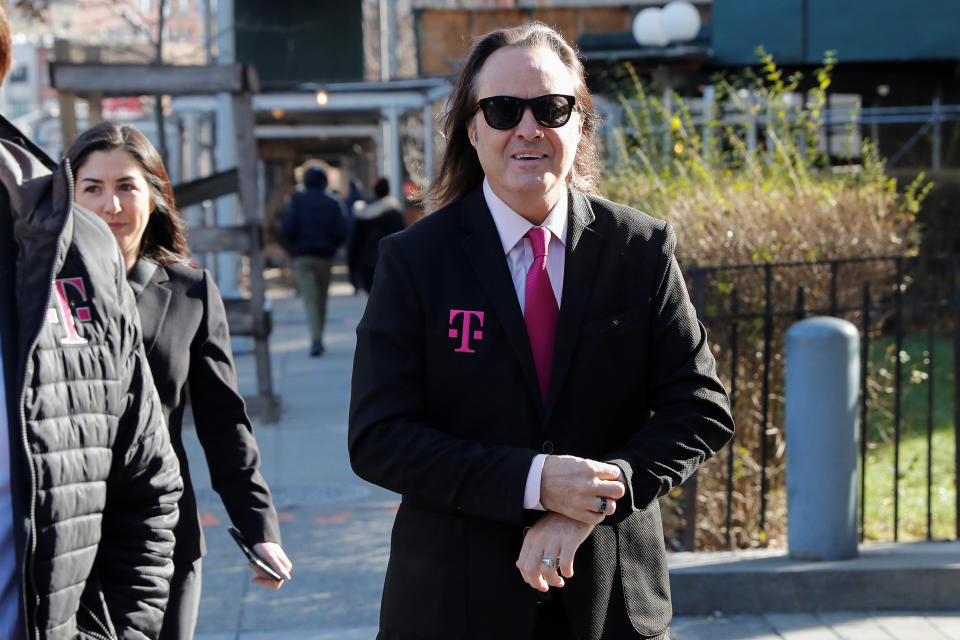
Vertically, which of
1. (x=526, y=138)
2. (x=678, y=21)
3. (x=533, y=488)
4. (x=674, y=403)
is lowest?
(x=533, y=488)

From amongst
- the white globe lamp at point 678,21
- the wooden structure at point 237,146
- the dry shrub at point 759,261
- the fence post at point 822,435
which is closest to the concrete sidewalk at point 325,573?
the fence post at point 822,435

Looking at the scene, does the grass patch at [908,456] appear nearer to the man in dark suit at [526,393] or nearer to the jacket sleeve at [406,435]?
the man in dark suit at [526,393]

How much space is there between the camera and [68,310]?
5.94ft

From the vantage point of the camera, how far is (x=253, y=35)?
2114 cm

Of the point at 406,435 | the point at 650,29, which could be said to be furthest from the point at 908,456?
the point at 650,29

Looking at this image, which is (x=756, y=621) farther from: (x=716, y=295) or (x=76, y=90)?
(x=76, y=90)

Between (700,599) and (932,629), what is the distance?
2.92ft

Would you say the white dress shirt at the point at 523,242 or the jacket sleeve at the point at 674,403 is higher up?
the white dress shirt at the point at 523,242

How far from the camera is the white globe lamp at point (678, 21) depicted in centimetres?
1516

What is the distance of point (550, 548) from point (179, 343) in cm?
129

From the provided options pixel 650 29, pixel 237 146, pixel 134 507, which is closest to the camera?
pixel 134 507

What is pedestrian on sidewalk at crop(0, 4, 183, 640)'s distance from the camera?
5.65 feet

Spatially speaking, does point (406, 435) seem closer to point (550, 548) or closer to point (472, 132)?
point (550, 548)

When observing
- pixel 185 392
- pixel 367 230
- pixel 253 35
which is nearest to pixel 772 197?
pixel 185 392
